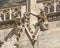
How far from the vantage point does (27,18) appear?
10555 mm

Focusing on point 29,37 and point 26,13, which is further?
point 26,13

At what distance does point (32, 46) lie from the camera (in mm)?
9391

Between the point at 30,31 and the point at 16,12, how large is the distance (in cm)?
182

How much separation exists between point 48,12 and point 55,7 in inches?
11.7

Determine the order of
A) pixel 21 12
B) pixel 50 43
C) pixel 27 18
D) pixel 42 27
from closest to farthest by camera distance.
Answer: pixel 50 43
pixel 42 27
pixel 27 18
pixel 21 12

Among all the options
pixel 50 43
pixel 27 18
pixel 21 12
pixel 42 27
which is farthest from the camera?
pixel 21 12

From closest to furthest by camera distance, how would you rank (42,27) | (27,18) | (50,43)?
(50,43)
(42,27)
(27,18)

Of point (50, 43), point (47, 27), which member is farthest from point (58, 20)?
point (50, 43)

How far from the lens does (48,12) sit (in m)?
11.1

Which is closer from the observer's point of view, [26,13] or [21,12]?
[26,13]

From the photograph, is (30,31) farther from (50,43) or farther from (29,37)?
(50,43)

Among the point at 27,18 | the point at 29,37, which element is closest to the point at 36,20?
the point at 27,18

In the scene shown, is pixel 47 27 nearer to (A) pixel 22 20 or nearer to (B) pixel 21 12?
(A) pixel 22 20

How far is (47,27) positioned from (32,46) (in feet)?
2.97
